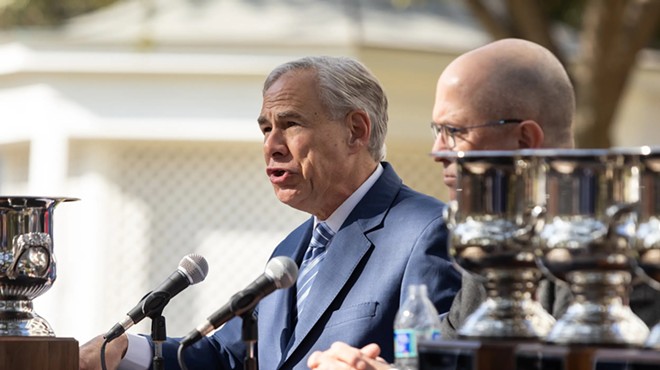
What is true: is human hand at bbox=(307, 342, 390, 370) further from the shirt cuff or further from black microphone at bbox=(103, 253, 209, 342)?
the shirt cuff

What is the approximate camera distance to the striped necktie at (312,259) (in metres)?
5.03

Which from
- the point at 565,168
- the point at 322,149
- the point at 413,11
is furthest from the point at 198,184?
the point at 565,168

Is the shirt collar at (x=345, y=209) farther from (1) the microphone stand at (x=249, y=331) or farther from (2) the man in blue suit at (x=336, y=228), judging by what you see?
(1) the microphone stand at (x=249, y=331)

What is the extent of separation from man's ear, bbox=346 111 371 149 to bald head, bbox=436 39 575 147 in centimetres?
63

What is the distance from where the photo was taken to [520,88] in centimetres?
460

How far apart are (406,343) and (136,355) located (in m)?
1.74

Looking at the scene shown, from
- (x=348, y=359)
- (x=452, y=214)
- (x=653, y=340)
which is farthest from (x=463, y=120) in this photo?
(x=653, y=340)

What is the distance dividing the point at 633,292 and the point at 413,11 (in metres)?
9.80

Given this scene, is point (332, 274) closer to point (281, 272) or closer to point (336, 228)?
point (336, 228)

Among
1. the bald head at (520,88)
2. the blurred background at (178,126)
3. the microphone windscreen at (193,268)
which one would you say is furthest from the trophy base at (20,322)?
the blurred background at (178,126)

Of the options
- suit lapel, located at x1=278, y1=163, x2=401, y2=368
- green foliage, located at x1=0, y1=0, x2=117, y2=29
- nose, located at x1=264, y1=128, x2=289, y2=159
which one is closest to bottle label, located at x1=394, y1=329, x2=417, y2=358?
suit lapel, located at x1=278, y1=163, x2=401, y2=368

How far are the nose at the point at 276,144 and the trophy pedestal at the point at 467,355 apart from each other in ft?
7.11

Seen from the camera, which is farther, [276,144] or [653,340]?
[276,144]

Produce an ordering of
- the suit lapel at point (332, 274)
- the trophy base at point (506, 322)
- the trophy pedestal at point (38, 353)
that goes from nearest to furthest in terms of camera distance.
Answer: the trophy base at point (506, 322) < the trophy pedestal at point (38, 353) < the suit lapel at point (332, 274)
